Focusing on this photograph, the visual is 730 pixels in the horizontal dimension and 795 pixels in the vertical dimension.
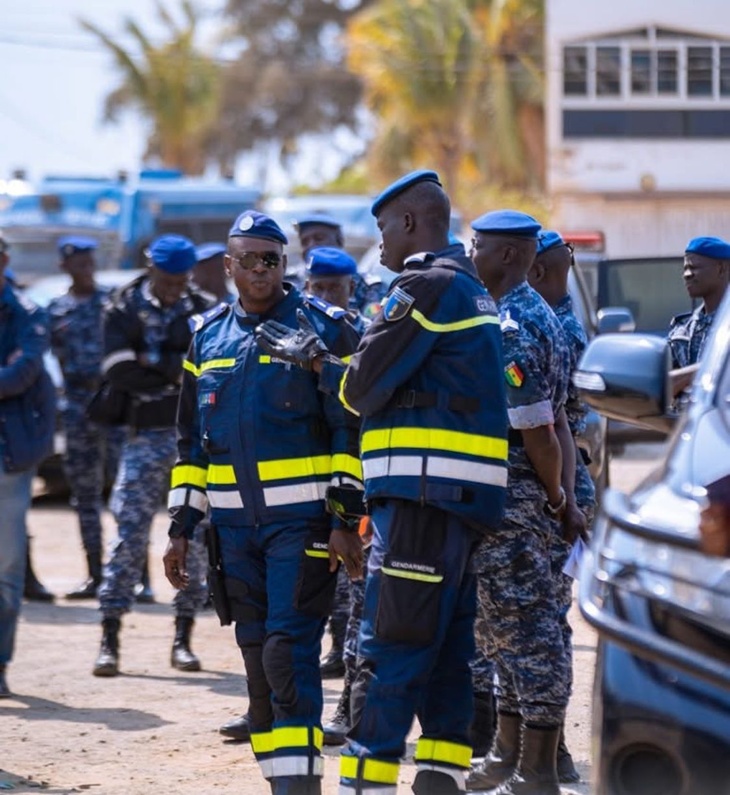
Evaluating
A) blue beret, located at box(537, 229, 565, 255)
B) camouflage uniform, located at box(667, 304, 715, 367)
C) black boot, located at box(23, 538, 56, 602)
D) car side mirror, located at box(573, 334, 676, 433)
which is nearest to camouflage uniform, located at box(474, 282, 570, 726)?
blue beret, located at box(537, 229, 565, 255)

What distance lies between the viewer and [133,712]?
307 inches

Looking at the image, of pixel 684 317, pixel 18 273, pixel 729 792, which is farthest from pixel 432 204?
pixel 18 273

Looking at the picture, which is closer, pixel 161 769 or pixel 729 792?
pixel 729 792

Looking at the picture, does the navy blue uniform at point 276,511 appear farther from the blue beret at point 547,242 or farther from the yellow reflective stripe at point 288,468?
the blue beret at point 547,242

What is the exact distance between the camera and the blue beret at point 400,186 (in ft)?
17.0

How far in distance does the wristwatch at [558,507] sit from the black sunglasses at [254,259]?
1.22 meters

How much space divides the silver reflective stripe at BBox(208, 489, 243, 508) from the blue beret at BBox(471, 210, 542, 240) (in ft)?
3.92

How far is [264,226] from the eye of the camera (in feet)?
19.7

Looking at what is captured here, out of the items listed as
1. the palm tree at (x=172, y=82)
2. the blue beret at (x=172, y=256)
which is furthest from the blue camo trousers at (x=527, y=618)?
the palm tree at (x=172, y=82)

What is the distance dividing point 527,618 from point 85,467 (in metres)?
5.82

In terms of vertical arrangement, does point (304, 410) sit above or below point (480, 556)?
above

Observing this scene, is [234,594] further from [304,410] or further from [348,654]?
[348,654]

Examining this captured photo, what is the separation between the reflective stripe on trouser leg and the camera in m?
4.98

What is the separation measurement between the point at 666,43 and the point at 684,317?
2952 cm
